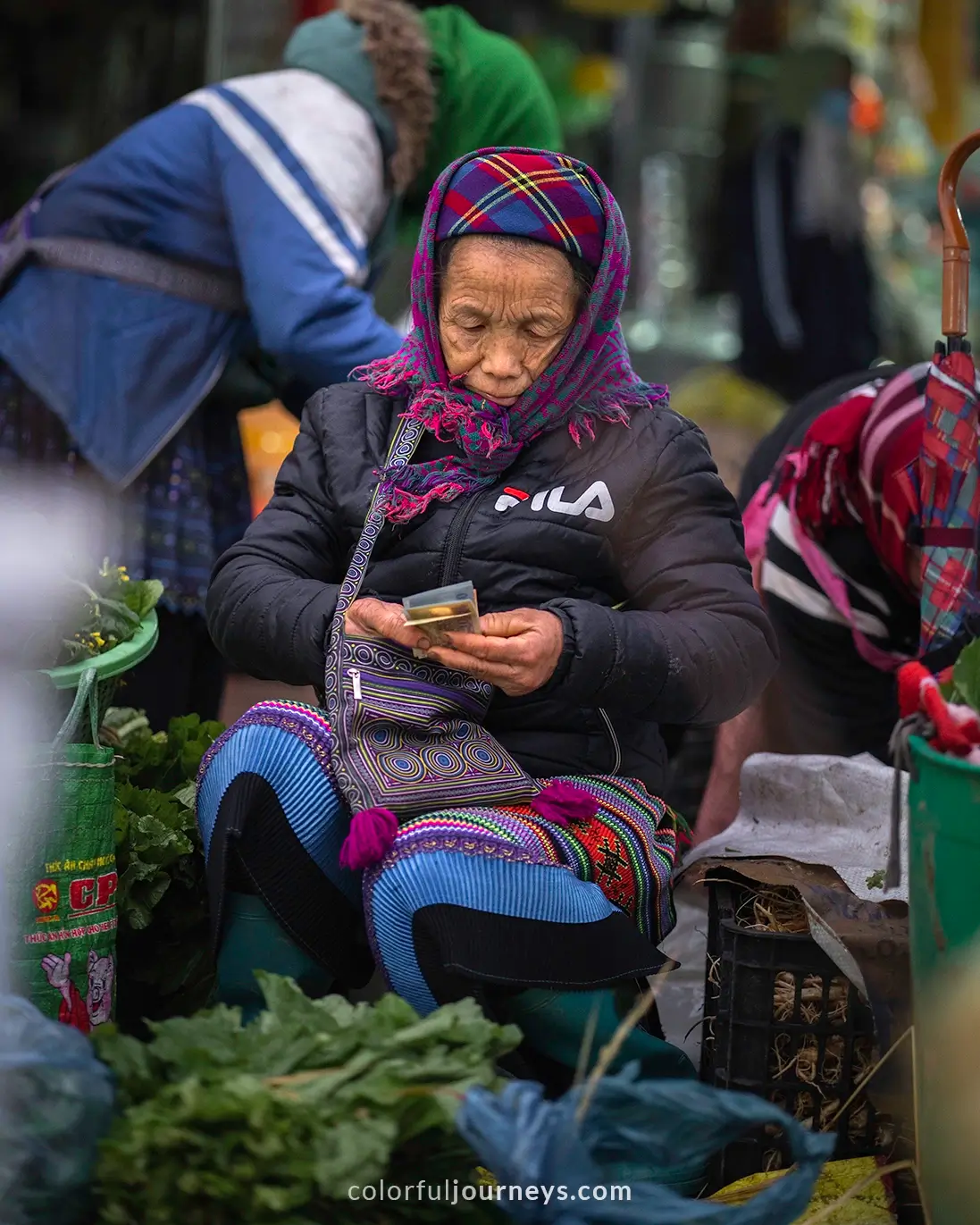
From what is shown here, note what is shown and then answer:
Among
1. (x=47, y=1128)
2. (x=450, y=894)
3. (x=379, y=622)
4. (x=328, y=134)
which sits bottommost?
(x=47, y=1128)

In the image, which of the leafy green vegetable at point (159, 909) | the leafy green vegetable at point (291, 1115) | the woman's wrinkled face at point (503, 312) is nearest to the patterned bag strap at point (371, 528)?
the woman's wrinkled face at point (503, 312)

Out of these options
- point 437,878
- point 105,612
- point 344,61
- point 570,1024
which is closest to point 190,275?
point 344,61

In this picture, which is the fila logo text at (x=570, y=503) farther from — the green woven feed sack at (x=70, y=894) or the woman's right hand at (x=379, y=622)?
the green woven feed sack at (x=70, y=894)

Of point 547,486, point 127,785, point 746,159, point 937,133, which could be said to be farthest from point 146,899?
point 937,133

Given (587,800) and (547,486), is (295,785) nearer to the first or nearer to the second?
(587,800)

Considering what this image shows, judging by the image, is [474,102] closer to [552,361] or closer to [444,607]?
[552,361]

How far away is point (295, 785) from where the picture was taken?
189 cm

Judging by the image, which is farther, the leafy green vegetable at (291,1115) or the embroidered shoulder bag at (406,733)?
the embroidered shoulder bag at (406,733)

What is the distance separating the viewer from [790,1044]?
1973 mm

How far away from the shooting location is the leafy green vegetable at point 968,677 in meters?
1.65

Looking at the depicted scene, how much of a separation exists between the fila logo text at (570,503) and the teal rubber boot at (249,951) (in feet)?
1.94

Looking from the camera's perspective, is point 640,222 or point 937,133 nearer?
point 640,222

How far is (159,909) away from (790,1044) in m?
0.88

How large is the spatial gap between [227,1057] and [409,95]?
1933 mm
